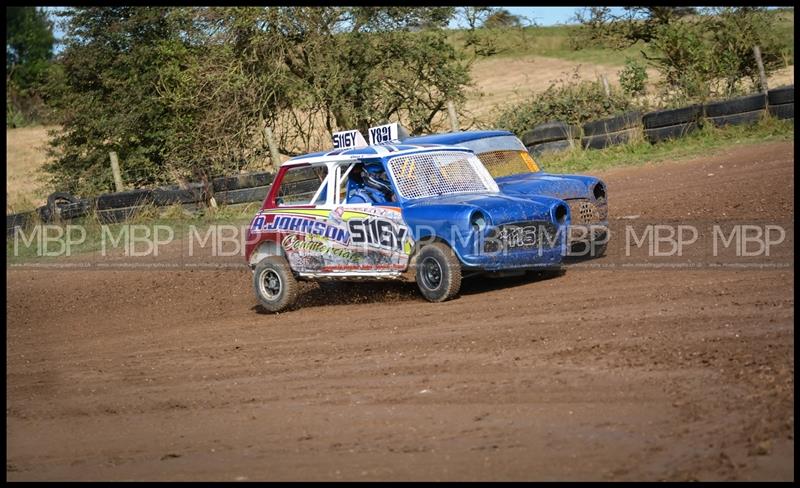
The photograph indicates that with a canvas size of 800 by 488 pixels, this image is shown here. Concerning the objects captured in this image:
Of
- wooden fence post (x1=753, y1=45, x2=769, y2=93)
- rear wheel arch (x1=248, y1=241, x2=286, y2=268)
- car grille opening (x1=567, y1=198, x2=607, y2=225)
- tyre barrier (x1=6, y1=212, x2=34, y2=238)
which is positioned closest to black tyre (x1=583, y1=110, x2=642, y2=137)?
wooden fence post (x1=753, y1=45, x2=769, y2=93)

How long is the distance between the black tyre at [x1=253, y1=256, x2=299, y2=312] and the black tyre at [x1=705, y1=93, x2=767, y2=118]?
1220 cm

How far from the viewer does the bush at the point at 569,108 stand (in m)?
23.5

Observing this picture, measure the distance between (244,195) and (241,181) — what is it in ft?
0.98

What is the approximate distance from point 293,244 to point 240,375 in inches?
135

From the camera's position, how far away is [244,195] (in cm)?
2056

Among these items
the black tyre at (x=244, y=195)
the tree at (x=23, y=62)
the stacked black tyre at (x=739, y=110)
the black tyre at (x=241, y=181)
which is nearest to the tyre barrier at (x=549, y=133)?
the stacked black tyre at (x=739, y=110)

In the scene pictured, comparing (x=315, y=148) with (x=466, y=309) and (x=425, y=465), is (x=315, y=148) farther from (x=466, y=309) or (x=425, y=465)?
(x=425, y=465)

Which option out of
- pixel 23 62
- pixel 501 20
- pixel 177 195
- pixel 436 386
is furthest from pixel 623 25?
pixel 23 62

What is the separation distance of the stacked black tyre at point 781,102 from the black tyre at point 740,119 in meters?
0.25

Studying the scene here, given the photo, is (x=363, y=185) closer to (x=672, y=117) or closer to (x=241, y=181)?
(x=241, y=181)

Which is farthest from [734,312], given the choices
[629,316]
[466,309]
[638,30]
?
[638,30]

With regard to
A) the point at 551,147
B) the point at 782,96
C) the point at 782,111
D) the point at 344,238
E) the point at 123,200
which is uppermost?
the point at 782,96

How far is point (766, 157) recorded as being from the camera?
1772 centimetres

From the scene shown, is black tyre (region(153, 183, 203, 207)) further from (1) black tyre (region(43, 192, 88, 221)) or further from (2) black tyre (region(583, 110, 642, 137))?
(2) black tyre (region(583, 110, 642, 137))
